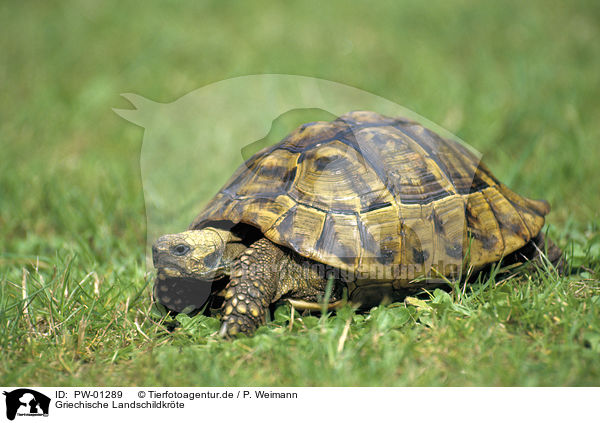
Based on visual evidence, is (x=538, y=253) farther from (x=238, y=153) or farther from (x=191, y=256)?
(x=238, y=153)

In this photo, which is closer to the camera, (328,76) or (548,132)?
(548,132)

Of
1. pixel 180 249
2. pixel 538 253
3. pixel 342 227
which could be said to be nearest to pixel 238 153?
pixel 180 249

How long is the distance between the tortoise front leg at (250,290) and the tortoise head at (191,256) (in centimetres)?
12

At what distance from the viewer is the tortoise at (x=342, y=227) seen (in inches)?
99.9

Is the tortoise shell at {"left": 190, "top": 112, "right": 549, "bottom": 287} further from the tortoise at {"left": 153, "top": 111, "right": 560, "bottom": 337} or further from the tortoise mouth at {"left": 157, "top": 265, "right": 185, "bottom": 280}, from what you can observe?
the tortoise mouth at {"left": 157, "top": 265, "right": 185, "bottom": 280}

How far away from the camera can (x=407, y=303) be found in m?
2.67

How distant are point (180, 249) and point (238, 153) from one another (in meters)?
Result: 2.87

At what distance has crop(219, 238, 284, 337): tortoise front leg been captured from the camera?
2.43 meters

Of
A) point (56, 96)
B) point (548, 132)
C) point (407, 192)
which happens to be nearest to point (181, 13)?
point (56, 96)

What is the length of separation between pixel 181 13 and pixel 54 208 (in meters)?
6.32

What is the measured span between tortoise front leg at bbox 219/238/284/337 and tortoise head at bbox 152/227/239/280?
12 cm
